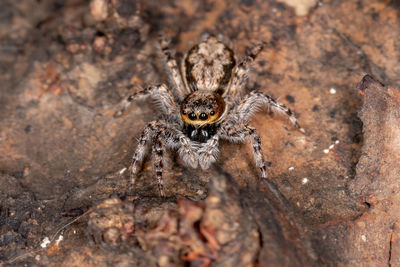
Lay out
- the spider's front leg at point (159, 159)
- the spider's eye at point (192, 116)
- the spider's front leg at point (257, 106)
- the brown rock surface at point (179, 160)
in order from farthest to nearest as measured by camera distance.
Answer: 1. the spider's front leg at point (257, 106)
2. the spider's eye at point (192, 116)
3. the spider's front leg at point (159, 159)
4. the brown rock surface at point (179, 160)

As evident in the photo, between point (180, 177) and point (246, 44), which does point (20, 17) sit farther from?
point (180, 177)

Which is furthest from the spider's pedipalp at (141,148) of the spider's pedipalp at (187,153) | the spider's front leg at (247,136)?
the spider's front leg at (247,136)

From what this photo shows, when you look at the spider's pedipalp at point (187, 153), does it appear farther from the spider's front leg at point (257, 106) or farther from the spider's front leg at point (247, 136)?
the spider's front leg at point (257, 106)

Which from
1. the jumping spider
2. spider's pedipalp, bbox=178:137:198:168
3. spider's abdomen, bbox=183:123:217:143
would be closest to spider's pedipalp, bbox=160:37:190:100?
the jumping spider

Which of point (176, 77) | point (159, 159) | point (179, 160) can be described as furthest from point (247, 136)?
point (176, 77)

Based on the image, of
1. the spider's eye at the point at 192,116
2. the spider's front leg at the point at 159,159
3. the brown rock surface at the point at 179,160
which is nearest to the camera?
the brown rock surface at the point at 179,160

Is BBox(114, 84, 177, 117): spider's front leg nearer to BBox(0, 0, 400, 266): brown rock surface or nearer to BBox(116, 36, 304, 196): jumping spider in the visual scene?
BBox(116, 36, 304, 196): jumping spider

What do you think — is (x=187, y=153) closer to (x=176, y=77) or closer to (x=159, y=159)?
(x=159, y=159)
